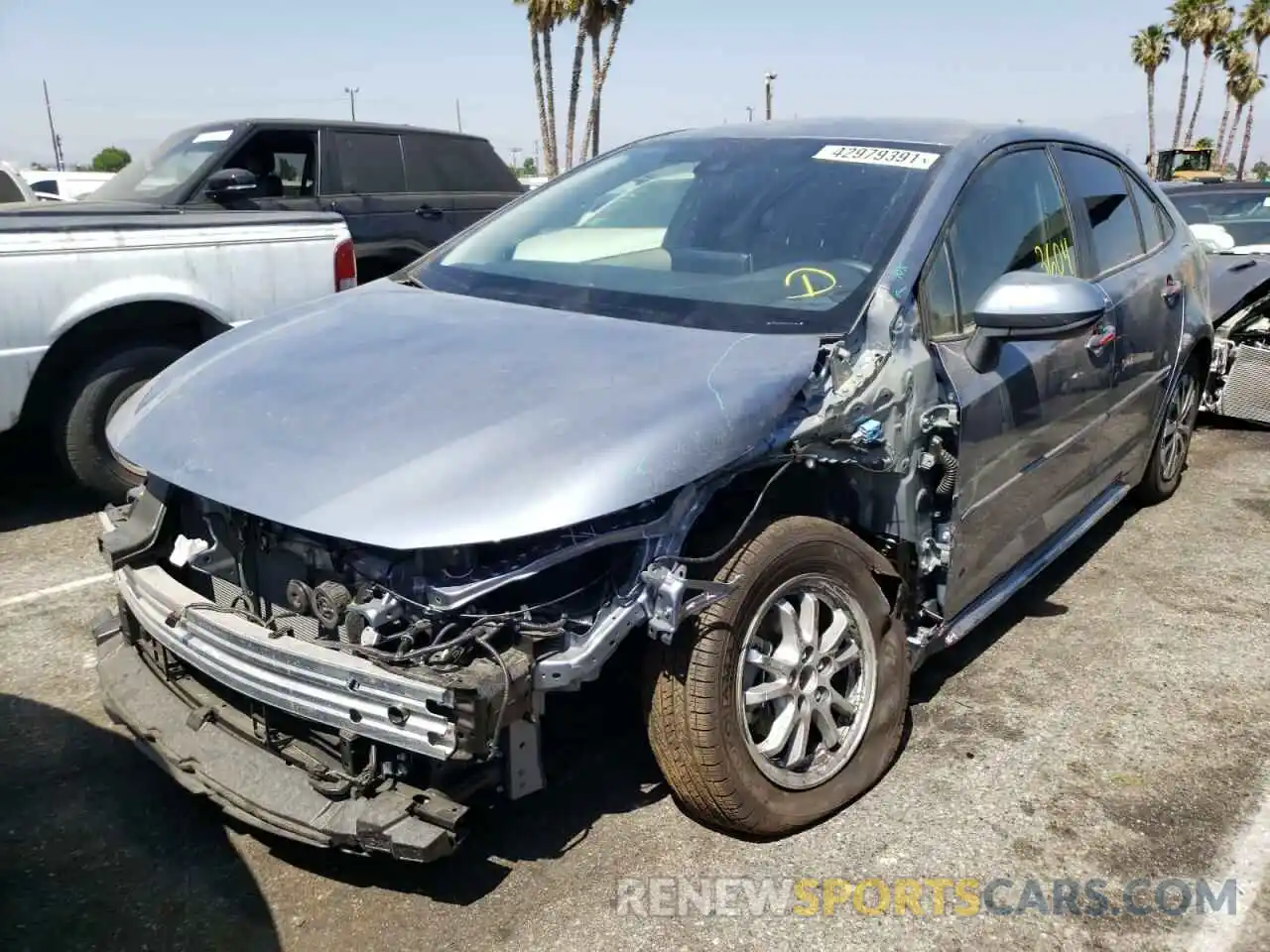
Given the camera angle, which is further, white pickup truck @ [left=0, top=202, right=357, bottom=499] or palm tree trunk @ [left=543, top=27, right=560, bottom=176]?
palm tree trunk @ [left=543, top=27, right=560, bottom=176]

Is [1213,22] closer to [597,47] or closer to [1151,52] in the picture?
[1151,52]

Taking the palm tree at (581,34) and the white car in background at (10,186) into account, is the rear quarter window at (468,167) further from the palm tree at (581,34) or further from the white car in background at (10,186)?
the palm tree at (581,34)

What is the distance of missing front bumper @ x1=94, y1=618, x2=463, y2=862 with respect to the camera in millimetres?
2232

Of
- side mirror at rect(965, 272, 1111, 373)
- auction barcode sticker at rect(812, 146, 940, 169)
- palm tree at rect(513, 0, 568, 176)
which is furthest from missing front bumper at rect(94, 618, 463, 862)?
palm tree at rect(513, 0, 568, 176)

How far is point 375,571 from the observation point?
2.33 m

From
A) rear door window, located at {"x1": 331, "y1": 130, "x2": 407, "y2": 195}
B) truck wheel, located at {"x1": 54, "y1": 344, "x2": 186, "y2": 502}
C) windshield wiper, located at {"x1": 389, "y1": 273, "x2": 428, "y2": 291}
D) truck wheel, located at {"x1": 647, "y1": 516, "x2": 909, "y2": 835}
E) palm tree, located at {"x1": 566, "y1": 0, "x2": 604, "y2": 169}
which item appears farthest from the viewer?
palm tree, located at {"x1": 566, "y1": 0, "x2": 604, "y2": 169}

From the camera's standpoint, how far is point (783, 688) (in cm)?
267

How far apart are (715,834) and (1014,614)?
6.49ft

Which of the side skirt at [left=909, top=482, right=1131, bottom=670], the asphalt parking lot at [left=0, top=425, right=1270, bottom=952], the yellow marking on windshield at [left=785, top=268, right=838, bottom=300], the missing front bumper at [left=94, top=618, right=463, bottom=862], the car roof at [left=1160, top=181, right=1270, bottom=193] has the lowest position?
the asphalt parking lot at [left=0, top=425, right=1270, bottom=952]

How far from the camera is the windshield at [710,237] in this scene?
9.77 feet

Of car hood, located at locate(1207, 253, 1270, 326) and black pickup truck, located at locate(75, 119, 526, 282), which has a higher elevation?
black pickup truck, located at locate(75, 119, 526, 282)

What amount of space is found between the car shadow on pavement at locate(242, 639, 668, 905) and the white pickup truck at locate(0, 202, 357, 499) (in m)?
2.87

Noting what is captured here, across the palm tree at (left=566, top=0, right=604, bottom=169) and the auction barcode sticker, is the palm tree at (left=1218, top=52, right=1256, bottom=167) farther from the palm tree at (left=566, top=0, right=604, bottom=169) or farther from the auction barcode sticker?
the auction barcode sticker

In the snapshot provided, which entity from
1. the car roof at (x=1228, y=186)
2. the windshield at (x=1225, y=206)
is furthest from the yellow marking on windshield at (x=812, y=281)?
Answer: the car roof at (x=1228, y=186)
